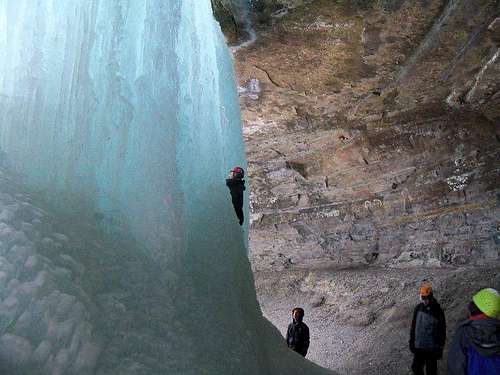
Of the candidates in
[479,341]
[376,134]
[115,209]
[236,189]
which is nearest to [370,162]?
[376,134]

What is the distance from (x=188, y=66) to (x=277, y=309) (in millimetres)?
5567

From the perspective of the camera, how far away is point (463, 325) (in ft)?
8.97

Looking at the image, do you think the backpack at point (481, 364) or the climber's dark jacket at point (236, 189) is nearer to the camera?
the backpack at point (481, 364)

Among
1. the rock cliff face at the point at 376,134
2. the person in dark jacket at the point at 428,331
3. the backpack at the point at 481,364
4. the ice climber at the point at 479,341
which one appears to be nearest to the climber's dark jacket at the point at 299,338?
the person in dark jacket at the point at 428,331

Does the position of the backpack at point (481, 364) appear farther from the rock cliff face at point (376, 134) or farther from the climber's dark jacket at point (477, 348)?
the rock cliff face at point (376, 134)

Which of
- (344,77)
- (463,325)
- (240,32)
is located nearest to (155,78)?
(240,32)

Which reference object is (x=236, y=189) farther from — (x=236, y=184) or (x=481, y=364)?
(x=481, y=364)

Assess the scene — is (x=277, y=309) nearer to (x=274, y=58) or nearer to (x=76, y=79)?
(x=274, y=58)

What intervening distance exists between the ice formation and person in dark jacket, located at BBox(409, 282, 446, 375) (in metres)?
1.27

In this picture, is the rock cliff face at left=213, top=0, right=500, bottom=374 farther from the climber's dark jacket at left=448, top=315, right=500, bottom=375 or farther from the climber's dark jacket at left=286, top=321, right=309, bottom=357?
the climber's dark jacket at left=448, top=315, right=500, bottom=375

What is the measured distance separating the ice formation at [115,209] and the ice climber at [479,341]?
4.09 feet

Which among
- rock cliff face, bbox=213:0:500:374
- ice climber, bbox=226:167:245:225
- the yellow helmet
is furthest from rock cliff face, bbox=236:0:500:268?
the yellow helmet

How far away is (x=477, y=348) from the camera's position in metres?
2.62

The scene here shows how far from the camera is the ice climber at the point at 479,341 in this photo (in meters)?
2.58
